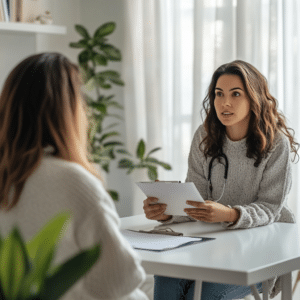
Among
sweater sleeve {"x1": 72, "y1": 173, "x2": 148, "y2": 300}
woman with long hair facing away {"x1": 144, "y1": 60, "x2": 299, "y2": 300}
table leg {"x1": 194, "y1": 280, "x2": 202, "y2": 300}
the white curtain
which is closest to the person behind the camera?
Answer: sweater sleeve {"x1": 72, "y1": 173, "x2": 148, "y2": 300}

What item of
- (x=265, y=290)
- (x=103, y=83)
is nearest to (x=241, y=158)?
(x=265, y=290)

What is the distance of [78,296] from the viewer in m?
1.12

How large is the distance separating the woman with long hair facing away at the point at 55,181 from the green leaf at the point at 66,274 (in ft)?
1.64

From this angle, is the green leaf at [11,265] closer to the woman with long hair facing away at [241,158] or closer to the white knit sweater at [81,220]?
the white knit sweater at [81,220]

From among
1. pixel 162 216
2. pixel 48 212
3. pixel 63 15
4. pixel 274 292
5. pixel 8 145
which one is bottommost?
pixel 274 292

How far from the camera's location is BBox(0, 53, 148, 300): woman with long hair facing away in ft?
3.56

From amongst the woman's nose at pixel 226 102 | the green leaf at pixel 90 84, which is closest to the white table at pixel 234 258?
the woman's nose at pixel 226 102

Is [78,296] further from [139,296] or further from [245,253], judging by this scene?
[245,253]

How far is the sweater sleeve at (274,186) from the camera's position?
1951mm

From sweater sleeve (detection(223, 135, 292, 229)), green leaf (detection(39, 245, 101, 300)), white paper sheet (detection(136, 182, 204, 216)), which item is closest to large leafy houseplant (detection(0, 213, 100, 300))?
green leaf (detection(39, 245, 101, 300))

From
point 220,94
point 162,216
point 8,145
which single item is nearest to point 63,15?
point 220,94

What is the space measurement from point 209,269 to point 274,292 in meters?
0.71

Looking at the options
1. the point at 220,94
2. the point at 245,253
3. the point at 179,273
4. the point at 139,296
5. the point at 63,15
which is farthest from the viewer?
the point at 63,15

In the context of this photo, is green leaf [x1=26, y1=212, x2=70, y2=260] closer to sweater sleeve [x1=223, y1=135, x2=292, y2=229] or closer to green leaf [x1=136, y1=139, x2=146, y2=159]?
sweater sleeve [x1=223, y1=135, x2=292, y2=229]
